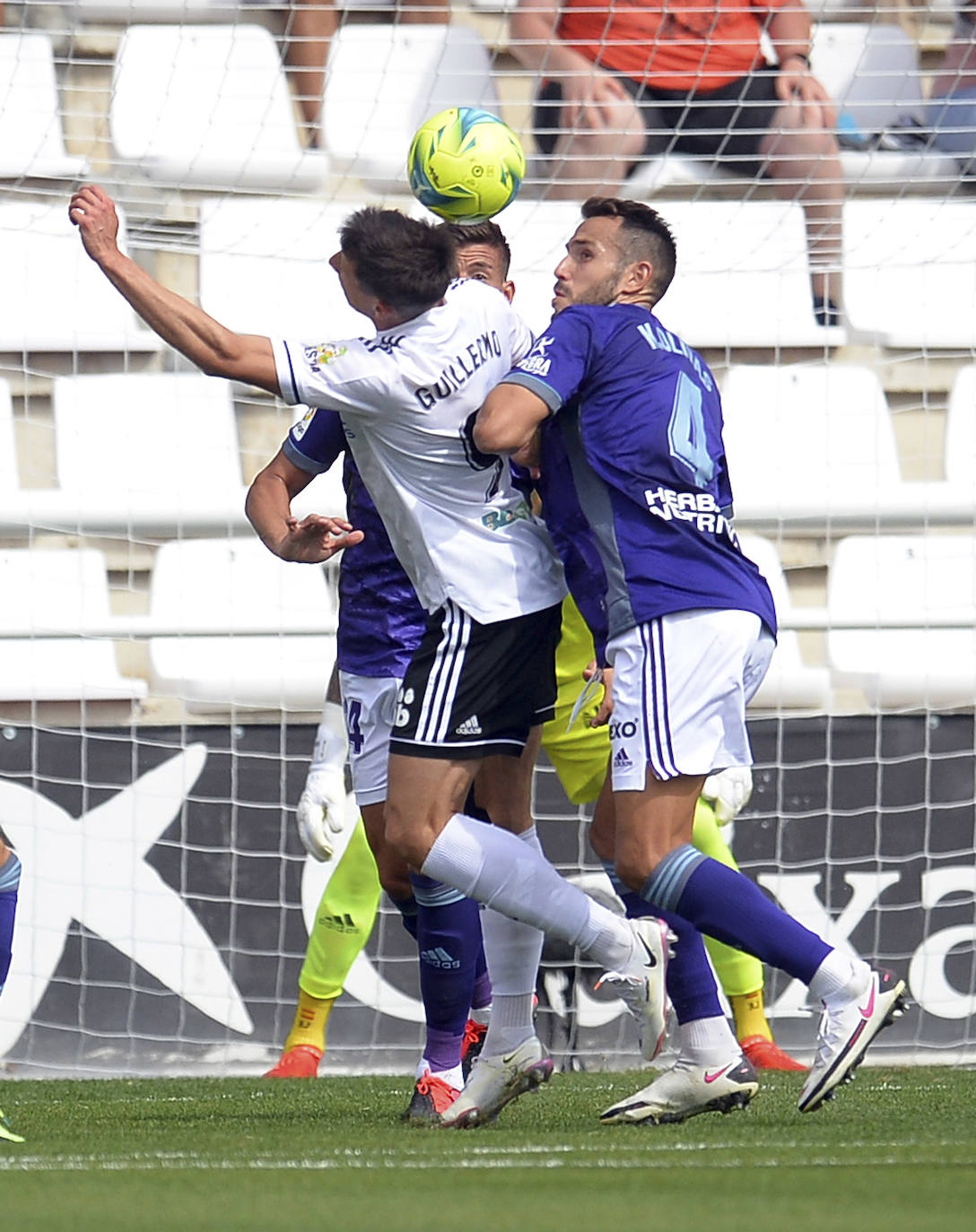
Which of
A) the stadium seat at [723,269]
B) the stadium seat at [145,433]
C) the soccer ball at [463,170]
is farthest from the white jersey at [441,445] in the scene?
the stadium seat at [723,269]

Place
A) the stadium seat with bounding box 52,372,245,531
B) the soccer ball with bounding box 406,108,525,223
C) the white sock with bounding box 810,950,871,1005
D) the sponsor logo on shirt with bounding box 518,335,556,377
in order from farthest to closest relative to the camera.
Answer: the stadium seat with bounding box 52,372,245,531 < the soccer ball with bounding box 406,108,525,223 < the sponsor logo on shirt with bounding box 518,335,556,377 < the white sock with bounding box 810,950,871,1005

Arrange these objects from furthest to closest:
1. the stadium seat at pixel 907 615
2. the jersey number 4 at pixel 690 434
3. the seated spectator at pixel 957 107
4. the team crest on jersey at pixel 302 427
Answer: the seated spectator at pixel 957 107 → the stadium seat at pixel 907 615 → the team crest on jersey at pixel 302 427 → the jersey number 4 at pixel 690 434

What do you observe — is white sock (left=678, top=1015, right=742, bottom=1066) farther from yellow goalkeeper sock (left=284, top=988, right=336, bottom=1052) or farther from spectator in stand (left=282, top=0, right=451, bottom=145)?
spectator in stand (left=282, top=0, right=451, bottom=145)

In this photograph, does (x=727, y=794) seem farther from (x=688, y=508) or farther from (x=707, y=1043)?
(x=688, y=508)

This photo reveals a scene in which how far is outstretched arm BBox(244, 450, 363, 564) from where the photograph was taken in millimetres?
3590

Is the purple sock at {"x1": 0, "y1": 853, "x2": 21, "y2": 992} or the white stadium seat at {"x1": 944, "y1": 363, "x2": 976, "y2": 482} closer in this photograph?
the purple sock at {"x1": 0, "y1": 853, "x2": 21, "y2": 992}

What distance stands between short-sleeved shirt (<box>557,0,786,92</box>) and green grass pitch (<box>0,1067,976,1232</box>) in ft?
14.4

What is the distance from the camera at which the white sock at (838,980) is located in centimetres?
340

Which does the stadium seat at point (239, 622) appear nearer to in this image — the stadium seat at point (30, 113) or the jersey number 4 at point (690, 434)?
the stadium seat at point (30, 113)

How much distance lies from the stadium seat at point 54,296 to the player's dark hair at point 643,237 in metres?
3.47

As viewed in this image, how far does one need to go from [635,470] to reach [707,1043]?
111 cm

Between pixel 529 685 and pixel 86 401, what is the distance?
3895 millimetres

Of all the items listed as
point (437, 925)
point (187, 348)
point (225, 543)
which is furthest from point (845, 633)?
point (187, 348)

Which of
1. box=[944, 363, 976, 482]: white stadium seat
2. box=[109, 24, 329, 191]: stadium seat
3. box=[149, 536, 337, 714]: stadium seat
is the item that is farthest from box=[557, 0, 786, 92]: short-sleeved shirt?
box=[149, 536, 337, 714]: stadium seat
